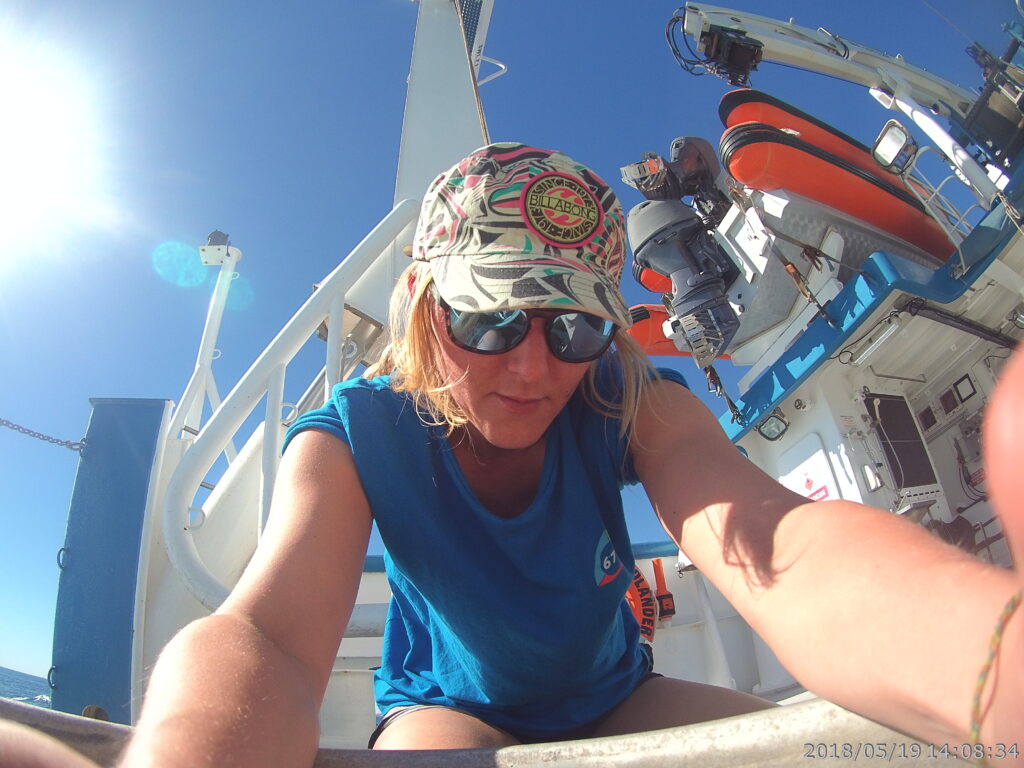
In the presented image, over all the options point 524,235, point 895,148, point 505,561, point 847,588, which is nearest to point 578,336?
point 524,235

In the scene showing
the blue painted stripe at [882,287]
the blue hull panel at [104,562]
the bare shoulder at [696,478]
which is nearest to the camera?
the bare shoulder at [696,478]

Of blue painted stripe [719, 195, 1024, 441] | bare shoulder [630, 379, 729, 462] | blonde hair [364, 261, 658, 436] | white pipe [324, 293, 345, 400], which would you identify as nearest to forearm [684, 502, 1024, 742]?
bare shoulder [630, 379, 729, 462]

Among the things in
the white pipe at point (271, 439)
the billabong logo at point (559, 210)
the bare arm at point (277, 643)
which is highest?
the white pipe at point (271, 439)

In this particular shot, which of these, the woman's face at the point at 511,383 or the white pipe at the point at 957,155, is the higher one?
the white pipe at the point at 957,155

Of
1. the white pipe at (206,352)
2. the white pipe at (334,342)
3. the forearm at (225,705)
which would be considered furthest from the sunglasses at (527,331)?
the white pipe at (206,352)

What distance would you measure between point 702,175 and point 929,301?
1.85m

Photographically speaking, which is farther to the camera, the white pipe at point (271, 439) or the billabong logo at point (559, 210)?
the white pipe at point (271, 439)

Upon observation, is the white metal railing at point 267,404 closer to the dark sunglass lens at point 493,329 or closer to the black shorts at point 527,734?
the black shorts at point 527,734

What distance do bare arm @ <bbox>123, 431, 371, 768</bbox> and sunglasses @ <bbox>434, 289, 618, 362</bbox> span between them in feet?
1.06

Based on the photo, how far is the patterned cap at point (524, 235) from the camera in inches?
39.4

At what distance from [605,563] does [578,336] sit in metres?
0.47

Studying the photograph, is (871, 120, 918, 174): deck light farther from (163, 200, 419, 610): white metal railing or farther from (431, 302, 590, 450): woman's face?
(431, 302, 590, 450): woman's face

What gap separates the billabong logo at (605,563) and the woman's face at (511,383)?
265 millimetres

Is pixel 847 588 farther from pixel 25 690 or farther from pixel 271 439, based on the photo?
pixel 25 690
